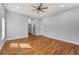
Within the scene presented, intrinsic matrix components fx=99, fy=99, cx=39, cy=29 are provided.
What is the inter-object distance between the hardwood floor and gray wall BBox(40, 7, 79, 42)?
22 centimetres

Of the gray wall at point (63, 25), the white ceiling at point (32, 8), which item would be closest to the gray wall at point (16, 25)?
the white ceiling at point (32, 8)

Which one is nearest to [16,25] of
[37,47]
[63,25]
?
[37,47]

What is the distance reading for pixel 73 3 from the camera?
8.07ft

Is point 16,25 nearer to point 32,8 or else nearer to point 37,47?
point 32,8

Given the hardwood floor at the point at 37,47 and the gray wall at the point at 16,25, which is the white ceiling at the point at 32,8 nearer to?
the gray wall at the point at 16,25

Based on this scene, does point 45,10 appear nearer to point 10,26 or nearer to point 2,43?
point 10,26

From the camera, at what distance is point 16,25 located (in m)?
2.67

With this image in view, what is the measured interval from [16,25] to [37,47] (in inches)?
32.1

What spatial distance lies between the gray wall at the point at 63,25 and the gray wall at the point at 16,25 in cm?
49

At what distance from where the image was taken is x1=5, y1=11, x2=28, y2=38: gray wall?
102 inches

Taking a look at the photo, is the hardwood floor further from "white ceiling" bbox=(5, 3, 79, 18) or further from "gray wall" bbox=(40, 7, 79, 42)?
"white ceiling" bbox=(5, 3, 79, 18)

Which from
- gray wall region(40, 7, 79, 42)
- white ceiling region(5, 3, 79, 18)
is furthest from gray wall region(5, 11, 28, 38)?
gray wall region(40, 7, 79, 42)

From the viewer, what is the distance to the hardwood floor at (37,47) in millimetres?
2538
